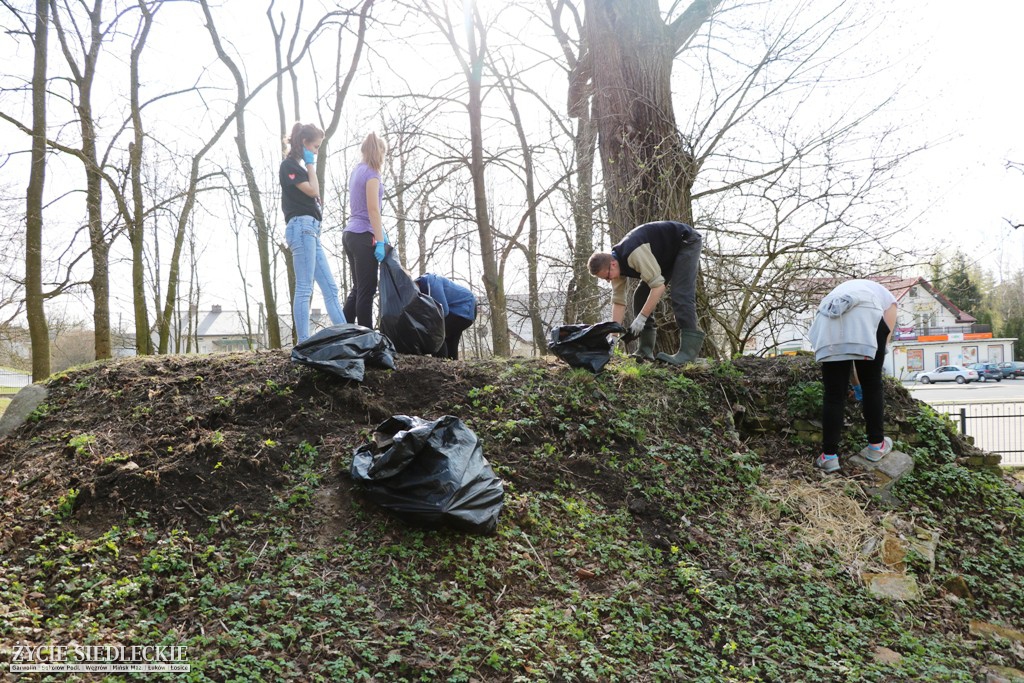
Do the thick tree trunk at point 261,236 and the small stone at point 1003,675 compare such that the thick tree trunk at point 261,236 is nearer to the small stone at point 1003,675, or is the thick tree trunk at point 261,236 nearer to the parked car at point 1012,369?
the small stone at point 1003,675

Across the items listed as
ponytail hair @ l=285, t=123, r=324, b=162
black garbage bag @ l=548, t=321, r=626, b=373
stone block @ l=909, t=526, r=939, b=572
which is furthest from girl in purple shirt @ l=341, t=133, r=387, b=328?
stone block @ l=909, t=526, r=939, b=572

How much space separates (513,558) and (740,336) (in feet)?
15.7

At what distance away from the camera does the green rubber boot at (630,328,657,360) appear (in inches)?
231

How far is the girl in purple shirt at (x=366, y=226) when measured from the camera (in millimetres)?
5012

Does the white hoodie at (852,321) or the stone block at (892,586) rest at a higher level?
the white hoodie at (852,321)

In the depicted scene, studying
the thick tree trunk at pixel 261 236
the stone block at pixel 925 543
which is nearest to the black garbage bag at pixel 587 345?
the stone block at pixel 925 543

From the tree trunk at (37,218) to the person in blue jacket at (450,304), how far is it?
21.1 ft

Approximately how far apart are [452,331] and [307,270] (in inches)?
55.0

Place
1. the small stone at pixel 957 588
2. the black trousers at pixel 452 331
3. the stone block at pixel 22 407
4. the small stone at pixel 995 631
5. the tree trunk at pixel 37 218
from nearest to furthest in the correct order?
the small stone at pixel 995 631
the small stone at pixel 957 588
the stone block at pixel 22 407
the black trousers at pixel 452 331
the tree trunk at pixel 37 218

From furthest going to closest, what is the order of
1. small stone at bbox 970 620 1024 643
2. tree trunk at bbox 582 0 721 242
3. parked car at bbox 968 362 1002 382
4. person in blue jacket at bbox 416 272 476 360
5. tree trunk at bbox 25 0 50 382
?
parked car at bbox 968 362 1002 382 → tree trunk at bbox 25 0 50 382 → tree trunk at bbox 582 0 721 242 → person in blue jacket at bbox 416 272 476 360 → small stone at bbox 970 620 1024 643

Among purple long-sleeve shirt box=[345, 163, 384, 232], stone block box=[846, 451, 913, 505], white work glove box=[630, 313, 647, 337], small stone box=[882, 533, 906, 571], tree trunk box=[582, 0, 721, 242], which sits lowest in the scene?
small stone box=[882, 533, 906, 571]

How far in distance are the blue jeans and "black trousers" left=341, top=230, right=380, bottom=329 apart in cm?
17

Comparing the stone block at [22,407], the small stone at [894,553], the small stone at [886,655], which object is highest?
the stone block at [22,407]

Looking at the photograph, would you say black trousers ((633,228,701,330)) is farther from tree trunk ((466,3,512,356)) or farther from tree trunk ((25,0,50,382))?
tree trunk ((25,0,50,382))
